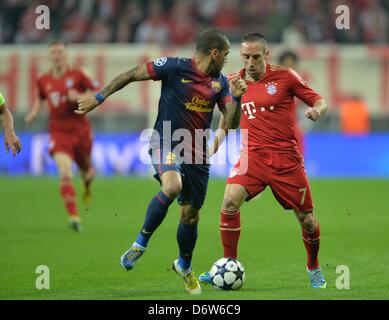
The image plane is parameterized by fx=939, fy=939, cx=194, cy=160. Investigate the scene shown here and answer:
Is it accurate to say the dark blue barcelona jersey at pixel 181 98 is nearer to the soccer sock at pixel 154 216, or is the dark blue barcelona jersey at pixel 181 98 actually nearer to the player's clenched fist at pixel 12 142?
the soccer sock at pixel 154 216

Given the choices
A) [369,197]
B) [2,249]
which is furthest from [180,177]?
[369,197]

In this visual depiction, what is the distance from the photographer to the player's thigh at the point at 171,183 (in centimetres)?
790

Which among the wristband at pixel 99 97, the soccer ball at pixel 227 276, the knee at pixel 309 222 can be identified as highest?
the wristband at pixel 99 97

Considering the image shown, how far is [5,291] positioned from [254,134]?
2.62m

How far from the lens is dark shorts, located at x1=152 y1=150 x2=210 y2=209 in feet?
26.7

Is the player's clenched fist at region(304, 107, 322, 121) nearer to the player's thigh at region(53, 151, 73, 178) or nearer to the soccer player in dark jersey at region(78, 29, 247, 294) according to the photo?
the soccer player in dark jersey at region(78, 29, 247, 294)

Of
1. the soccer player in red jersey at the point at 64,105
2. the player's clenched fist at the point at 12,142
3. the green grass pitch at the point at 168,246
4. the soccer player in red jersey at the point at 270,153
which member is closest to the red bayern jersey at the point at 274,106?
the soccer player in red jersey at the point at 270,153

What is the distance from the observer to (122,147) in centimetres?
2152

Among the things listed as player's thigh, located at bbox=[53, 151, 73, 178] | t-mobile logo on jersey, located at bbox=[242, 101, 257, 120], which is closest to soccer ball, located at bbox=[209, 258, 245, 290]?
t-mobile logo on jersey, located at bbox=[242, 101, 257, 120]

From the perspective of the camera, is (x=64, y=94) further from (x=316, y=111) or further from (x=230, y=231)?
(x=316, y=111)

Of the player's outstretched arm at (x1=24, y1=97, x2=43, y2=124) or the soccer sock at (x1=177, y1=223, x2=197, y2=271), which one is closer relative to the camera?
the soccer sock at (x1=177, y1=223, x2=197, y2=271)

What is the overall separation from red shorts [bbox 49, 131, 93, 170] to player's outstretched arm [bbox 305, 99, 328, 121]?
601 cm

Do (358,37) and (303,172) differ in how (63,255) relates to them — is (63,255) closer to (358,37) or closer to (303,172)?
(303,172)

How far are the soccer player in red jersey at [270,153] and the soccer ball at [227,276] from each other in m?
0.29
